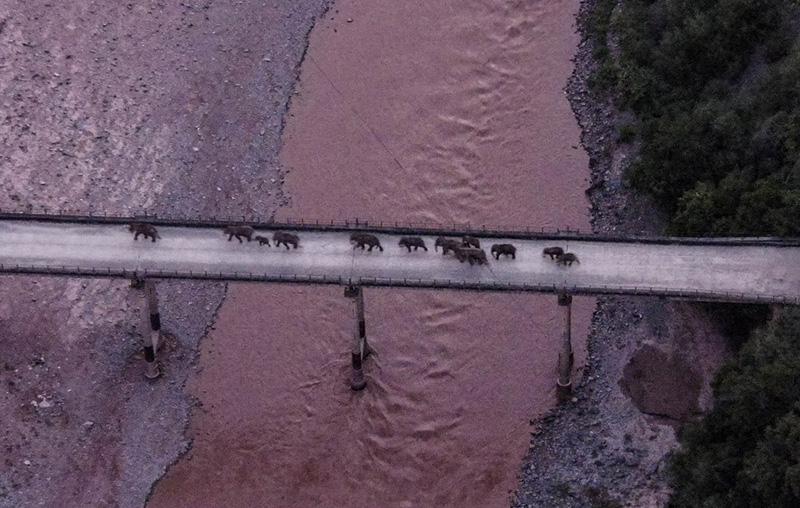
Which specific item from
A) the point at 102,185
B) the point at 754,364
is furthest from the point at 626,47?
the point at 102,185

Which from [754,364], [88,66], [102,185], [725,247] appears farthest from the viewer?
[88,66]

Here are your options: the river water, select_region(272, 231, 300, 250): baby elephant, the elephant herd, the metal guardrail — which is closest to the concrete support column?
the river water

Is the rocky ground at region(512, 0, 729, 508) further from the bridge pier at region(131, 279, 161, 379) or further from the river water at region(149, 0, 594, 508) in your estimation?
the bridge pier at region(131, 279, 161, 379)

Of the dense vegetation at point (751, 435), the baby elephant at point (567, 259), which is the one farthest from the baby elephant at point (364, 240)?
the dense vegetation at point (751, 435)

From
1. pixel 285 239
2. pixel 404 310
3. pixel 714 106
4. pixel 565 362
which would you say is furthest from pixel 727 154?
Answer: pixel 285 239

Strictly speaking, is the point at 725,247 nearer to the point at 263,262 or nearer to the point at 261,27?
the point at 263,262
